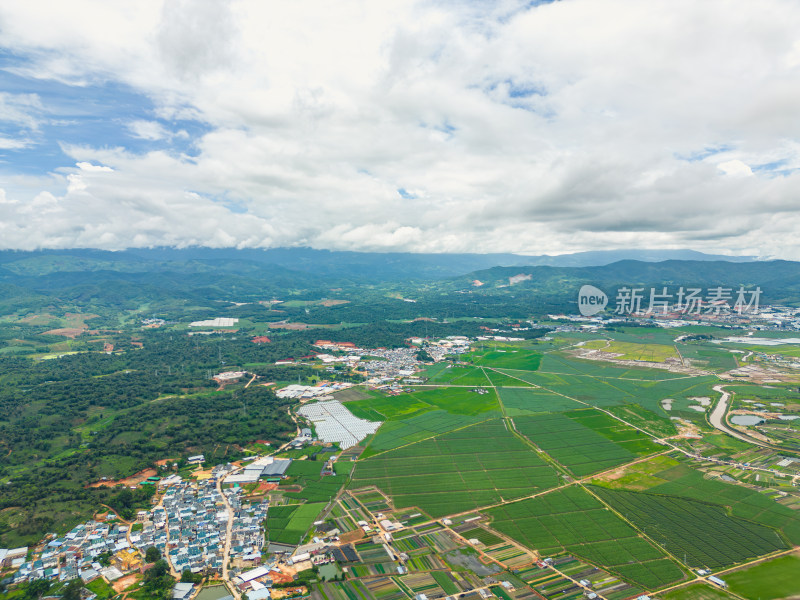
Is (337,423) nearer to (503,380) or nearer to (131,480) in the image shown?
(131,480)

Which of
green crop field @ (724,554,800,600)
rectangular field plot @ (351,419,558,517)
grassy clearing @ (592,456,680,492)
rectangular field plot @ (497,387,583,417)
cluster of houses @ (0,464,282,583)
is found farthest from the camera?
rectangular field plot @ (497,387,583,417)

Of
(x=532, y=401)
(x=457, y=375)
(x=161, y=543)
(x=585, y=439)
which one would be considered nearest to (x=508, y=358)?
(x=457, y=375)

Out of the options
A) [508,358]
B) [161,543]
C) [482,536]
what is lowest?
[161,543]

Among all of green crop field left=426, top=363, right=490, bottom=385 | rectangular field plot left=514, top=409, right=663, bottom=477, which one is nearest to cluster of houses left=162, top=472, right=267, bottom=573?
rectangular field plot left=514, top=409, right=663, bottom=477

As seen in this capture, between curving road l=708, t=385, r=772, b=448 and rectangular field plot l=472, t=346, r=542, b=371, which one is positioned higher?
curving road l=708, t=385, r=772, b=448

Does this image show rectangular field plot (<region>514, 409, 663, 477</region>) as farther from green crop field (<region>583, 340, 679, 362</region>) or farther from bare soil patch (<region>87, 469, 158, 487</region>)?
bare soil patch (<region>87, 469, 158, 487</region>)

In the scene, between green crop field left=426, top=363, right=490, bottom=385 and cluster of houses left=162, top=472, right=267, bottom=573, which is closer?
cluster of houses left=162, top=472, right=267, bottom=573

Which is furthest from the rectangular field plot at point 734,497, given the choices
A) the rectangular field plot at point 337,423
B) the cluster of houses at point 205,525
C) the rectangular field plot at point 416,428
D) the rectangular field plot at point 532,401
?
the cluster of houses at point 205,525

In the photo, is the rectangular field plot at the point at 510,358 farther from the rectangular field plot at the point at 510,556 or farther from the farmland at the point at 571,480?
the rectangular field plot at the point at 510,556
